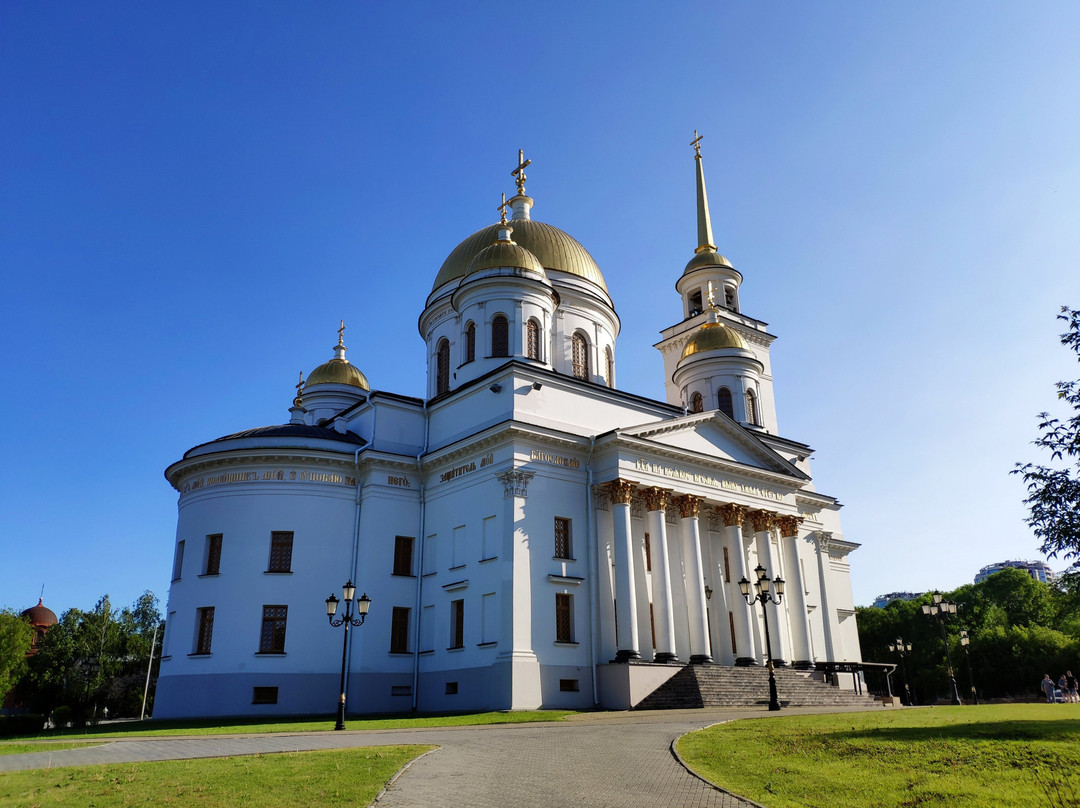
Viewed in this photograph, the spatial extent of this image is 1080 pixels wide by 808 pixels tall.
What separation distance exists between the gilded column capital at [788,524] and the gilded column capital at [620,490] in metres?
8.41

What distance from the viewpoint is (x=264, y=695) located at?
2723 cm

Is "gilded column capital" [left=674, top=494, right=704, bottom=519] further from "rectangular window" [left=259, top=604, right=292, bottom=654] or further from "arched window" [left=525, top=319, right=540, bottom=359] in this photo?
"rectangular window" [left=259, top=604, right=292, bottom=654]

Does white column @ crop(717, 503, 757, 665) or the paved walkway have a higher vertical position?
white column @ crop(717, 503, 757, 665)

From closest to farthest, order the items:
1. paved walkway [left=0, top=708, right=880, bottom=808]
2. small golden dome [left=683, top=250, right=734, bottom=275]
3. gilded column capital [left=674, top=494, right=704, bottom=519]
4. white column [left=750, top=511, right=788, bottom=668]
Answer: paved walkway [left=0, top=708, right=880, bottom=808], gilded column capital [left=674, top=494, right=704, bottom=519], white column [left=750, top=511, right=788, bottom=668], small golden dome [left=683, top=250, right=734, bottom=275]

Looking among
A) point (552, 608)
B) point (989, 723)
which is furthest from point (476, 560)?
point (989, 723)

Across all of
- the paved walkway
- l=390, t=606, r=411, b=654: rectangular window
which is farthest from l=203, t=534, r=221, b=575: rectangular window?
the paved walkway

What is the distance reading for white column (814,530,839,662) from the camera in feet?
120

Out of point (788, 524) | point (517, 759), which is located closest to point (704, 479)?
point (788, 524)

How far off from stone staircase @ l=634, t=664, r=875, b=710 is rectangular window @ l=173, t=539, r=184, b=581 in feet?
55.4

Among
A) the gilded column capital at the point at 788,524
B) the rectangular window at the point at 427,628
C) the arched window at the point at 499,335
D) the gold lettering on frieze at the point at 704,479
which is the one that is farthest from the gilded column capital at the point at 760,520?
the rectangular window at the point at 427,628

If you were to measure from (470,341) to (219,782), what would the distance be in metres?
24.7

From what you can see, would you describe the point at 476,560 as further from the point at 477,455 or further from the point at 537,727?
the point at 537,727

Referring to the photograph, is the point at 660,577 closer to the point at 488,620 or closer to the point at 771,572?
the point at 488,620

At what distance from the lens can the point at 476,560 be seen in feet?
90.0
